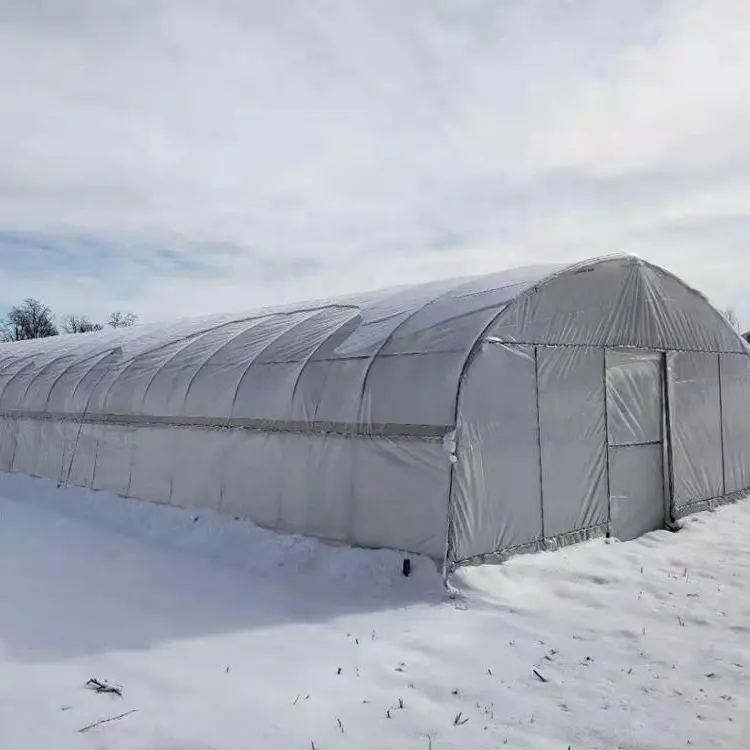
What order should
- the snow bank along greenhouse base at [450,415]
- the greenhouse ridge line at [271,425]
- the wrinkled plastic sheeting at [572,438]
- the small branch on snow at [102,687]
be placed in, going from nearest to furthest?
the small branch on snow at [102,687]
the greenhouse ridge line at [271,425]
the snow bank along greenhouse base at [450,415]
the wrinkled plastic sheeting at [572,438]

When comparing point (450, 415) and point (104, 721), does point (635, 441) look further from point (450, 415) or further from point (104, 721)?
point (104, 721)

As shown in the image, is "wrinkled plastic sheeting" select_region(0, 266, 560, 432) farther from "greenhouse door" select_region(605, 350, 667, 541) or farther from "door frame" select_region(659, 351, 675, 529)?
"door frame" select_region(659, 351, 675, 529)

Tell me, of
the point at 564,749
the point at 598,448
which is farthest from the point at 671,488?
the point at 564,749

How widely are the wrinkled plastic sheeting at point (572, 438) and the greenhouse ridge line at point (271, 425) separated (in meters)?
2.07

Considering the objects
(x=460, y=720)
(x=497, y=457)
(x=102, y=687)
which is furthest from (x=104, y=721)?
(x=497, y=457)

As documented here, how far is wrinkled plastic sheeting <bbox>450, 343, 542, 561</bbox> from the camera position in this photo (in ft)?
29.7

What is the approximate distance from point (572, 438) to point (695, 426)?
3999mm

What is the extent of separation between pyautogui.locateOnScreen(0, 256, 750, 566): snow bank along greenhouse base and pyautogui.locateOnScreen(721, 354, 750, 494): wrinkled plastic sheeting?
5cm

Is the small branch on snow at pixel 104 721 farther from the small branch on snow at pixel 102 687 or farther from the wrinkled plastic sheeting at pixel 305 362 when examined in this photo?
the wrinkled plastic sheeting at pixel 305 362

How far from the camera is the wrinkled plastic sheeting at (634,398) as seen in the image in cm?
1160

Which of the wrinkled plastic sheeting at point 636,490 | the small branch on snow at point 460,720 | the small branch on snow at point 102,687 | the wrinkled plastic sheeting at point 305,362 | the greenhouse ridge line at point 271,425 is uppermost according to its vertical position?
the wrinkled plastic sheeting at point 305,362

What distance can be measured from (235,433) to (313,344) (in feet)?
6.28

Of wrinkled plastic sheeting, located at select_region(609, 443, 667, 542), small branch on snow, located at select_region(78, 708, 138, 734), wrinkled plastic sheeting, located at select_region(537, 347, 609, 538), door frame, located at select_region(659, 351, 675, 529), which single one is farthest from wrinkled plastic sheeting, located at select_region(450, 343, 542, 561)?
small branch on snow, located at select_region(78, 708, 138, 734)

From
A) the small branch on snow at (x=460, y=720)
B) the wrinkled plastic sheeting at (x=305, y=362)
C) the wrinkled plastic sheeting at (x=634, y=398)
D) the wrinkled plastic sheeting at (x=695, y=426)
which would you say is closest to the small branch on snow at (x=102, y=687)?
the small branch on snow at (x=460, y=720)
